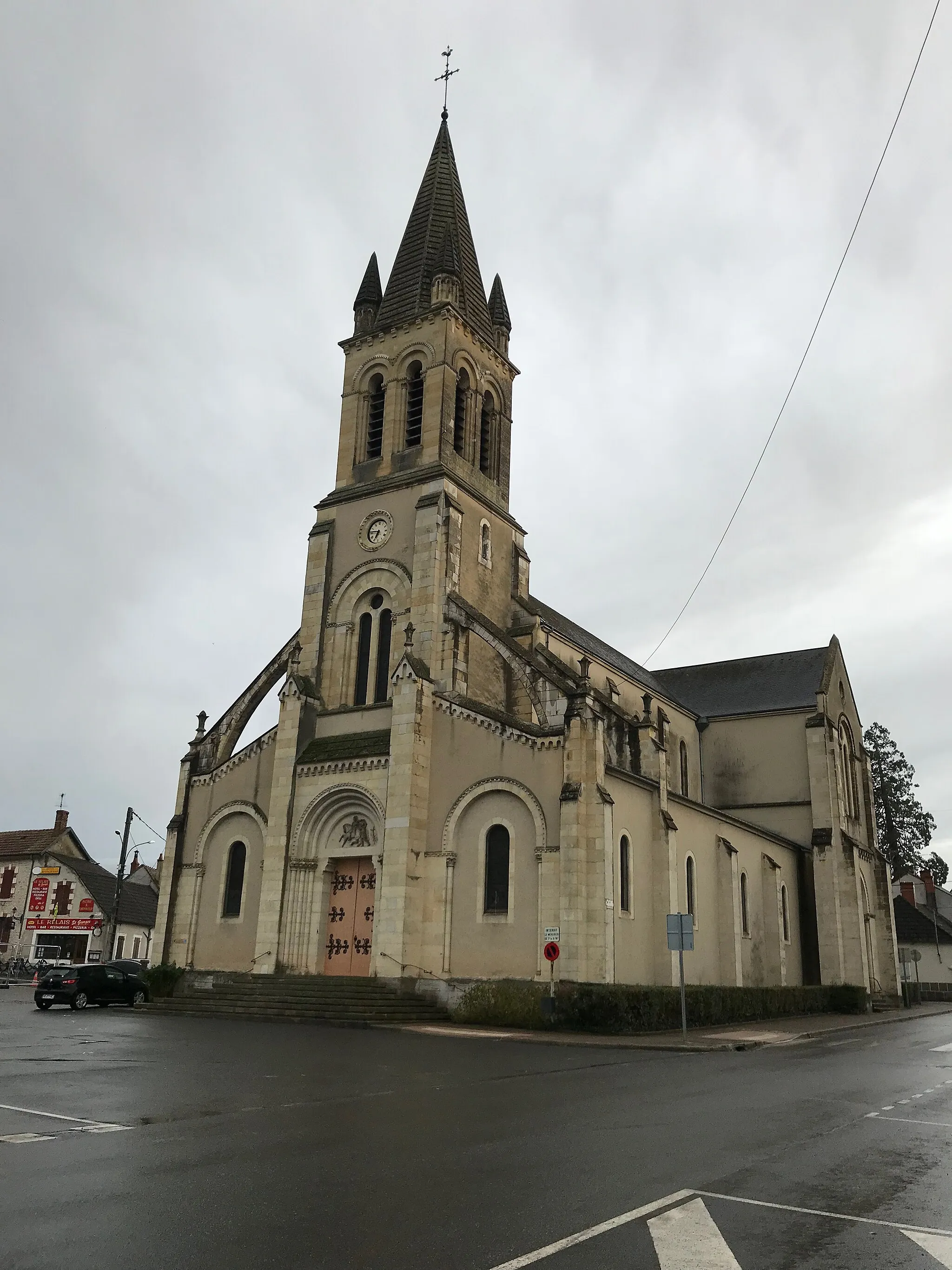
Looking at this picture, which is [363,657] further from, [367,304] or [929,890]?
[929,890]

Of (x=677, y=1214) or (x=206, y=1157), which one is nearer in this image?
(x=677, y=1214)

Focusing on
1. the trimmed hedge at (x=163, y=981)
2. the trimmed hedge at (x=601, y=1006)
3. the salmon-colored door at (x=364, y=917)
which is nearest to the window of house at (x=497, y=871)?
the trimmed hedge at (x=601, y=1006)

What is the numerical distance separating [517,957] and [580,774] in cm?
474

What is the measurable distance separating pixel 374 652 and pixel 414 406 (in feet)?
28.6

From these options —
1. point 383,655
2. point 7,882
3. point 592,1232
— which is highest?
point 383,655

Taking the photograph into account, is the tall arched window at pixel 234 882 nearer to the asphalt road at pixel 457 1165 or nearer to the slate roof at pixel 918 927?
the asphalt road at pixel 457 1165

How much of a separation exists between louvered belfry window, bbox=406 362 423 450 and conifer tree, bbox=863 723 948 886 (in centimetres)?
4093

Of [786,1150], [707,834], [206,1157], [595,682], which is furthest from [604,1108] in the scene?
[595,682]

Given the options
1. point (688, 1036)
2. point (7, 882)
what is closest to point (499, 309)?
point (688, 1036)

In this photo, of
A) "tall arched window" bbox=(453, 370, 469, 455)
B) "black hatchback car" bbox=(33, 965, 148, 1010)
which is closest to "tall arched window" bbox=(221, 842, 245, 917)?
"black hatchback car" bbox=(33, 965, 148, 1010)

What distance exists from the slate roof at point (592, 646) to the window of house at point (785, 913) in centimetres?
965

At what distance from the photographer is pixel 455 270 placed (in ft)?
115

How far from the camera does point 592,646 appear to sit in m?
40.4

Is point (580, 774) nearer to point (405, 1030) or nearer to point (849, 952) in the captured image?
point (405, 1030)
